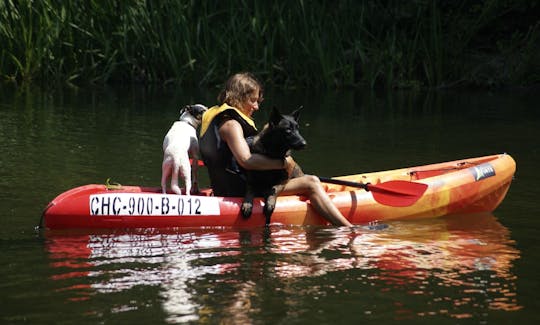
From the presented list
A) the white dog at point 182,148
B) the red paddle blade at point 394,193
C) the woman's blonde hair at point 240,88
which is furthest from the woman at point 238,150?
the red paddle blade at point 394,193

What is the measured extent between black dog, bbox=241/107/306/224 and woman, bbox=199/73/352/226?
6 cm

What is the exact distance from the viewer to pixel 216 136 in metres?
7.93

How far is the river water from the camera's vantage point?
5.86m

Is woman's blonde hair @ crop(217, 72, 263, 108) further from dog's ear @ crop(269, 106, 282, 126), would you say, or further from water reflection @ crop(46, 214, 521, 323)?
water reflection @ crop(46, 214, 521, 323)

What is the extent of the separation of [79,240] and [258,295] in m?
1.97

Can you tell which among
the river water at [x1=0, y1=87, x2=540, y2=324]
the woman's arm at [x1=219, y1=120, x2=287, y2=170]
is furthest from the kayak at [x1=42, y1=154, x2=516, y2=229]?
the woman's arm at [x1=219, y1=120, x2=287, y2=170]

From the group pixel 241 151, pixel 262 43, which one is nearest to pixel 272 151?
pixel 241 151

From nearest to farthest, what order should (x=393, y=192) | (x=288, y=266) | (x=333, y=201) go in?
(x=288, y=266) → (x=333, y=201) → (x=393, y=192)

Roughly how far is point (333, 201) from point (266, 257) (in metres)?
1.33

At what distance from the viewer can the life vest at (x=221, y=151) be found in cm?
785

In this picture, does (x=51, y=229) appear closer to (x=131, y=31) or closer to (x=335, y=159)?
(x=335, y=159)

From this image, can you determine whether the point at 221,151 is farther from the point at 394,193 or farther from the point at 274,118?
the point at 394,193

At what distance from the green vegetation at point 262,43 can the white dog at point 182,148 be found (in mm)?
8669

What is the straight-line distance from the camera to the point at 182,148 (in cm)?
784
